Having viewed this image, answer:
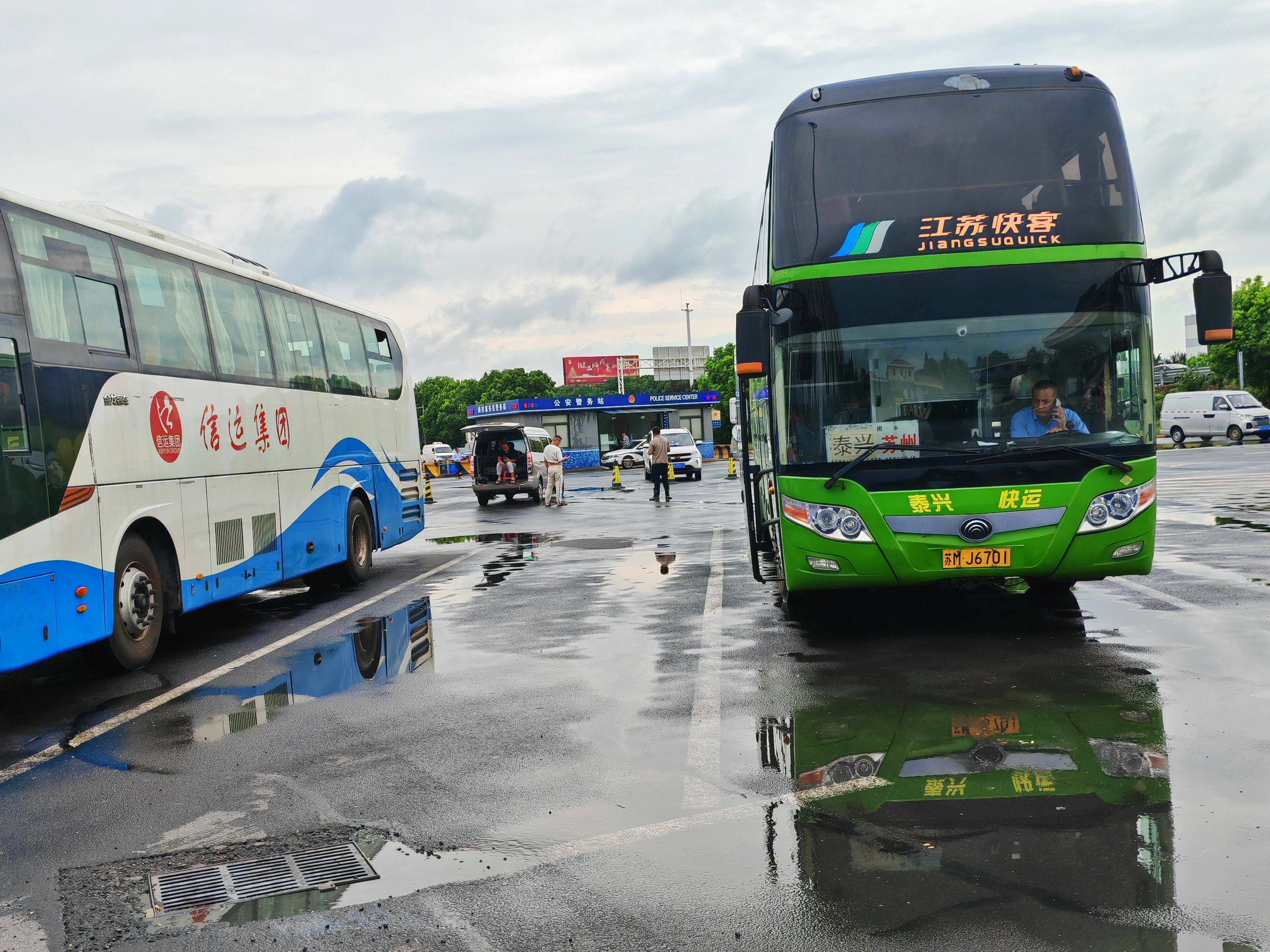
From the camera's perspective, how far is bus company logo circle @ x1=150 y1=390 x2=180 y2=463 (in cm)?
973

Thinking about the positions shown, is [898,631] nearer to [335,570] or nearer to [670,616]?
[670,616]

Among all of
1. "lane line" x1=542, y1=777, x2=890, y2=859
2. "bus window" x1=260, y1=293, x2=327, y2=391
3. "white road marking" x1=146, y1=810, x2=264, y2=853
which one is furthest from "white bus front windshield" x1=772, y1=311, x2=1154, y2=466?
"bus window" x1=260, y1=293, x2=327, y2=391

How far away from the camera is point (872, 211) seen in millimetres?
8547

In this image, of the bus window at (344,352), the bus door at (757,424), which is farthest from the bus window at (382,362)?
the bus door at (757,424)

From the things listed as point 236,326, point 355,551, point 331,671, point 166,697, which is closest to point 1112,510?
point 331,671

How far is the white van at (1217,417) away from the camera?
44.2 m

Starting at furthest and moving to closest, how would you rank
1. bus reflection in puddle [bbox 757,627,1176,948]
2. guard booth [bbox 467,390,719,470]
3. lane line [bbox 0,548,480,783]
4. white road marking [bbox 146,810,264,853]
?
guard booth [bbox 467,390,719,470] < lane line [bbox 0,548,480,783] < white road marking [bbox 146,810,264,853] < bus reflection in puddle [bbox 757,627,1176,948]

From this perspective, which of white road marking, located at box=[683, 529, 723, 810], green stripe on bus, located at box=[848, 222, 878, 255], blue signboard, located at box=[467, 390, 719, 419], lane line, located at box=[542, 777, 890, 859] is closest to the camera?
lane line, located at box=[542, 777, 890, 859]

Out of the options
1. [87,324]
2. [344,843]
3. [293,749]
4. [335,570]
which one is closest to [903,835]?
[344,843]

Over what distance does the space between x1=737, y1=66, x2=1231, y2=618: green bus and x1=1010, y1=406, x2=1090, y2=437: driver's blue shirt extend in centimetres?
1

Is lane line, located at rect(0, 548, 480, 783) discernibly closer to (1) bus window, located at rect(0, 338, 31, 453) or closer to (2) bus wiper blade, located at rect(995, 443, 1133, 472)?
(1) bus window, located at rect(0, 338, 31, 453)

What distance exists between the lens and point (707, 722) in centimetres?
660

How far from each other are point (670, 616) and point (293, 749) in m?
4.56

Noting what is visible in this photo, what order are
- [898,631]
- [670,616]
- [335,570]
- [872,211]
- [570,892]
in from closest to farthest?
[570,892]
[872,211]
[898,631]
[670,616]
[335,570]
